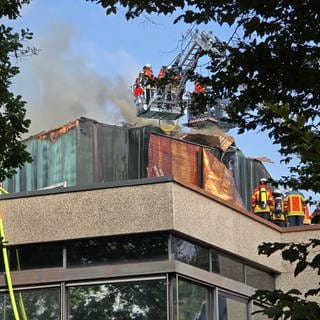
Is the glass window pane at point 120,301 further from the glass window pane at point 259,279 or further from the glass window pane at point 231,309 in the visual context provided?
the glass window pane at point 259,279

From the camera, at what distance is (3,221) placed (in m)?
12.3

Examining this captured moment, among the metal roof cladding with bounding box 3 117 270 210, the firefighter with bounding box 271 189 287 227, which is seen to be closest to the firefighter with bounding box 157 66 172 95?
the metal roof cladding with bounding box 3 117 270 210

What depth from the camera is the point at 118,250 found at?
459 inches

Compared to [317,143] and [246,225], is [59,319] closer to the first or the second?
[246,225]

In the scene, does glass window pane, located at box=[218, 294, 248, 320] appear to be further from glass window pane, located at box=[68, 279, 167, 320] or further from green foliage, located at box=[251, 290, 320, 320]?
green foliage, located at box=[251, 290, 320, 320]

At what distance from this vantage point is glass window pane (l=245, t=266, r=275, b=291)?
1392 centimetres

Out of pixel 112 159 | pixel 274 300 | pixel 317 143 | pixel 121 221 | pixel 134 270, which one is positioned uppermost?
pixel 112 159

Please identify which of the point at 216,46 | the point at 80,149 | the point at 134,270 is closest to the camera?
the point at 216,46

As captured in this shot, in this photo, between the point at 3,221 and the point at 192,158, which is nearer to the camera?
the point at 3,221

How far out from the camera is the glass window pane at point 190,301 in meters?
11.3

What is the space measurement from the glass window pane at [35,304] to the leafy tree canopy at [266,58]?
21.2 ft

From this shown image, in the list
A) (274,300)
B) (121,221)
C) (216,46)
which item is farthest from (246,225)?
(274,300)

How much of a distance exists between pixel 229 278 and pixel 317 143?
947cm

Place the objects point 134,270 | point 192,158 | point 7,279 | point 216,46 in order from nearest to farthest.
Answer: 1. point 216,46
2. point 134,270
3. point 7,279
4. point 192,158
